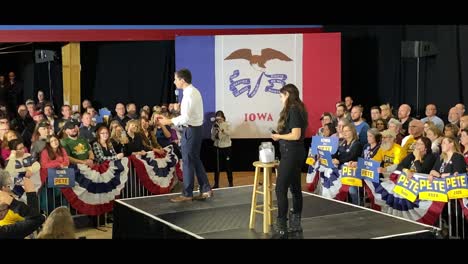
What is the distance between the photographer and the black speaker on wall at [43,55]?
12.4 metres

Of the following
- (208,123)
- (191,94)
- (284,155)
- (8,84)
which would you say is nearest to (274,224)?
(284,155)

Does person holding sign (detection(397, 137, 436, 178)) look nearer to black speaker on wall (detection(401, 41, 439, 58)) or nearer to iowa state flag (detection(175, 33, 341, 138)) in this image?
black speaker on wall (detection(401, 41, 439, 58))

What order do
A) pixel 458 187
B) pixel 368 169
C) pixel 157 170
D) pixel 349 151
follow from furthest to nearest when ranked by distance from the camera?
pixel 157 170, pixel 349 151, pixel 368 169, pixel 458 187

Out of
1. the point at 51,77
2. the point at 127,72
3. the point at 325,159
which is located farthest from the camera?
the point at 51,77

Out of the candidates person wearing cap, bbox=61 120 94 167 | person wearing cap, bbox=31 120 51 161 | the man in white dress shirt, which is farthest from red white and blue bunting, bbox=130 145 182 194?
the man in white dress shirt

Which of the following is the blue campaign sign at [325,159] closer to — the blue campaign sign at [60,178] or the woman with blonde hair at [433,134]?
the woman with blonde hair at [433,134]

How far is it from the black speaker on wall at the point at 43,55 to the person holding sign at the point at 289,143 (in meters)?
8.35

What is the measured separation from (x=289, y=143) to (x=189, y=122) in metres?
1.25

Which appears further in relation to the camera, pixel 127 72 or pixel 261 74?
pixel 127 72

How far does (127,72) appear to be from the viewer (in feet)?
40.5

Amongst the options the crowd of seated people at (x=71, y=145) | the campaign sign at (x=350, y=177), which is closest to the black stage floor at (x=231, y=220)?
the campaign sign at (x=350, y=177)

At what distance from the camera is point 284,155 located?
16.6 feet

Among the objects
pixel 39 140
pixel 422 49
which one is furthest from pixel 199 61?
pixel 39 140

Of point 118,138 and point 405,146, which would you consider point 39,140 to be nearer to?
point 118,138
